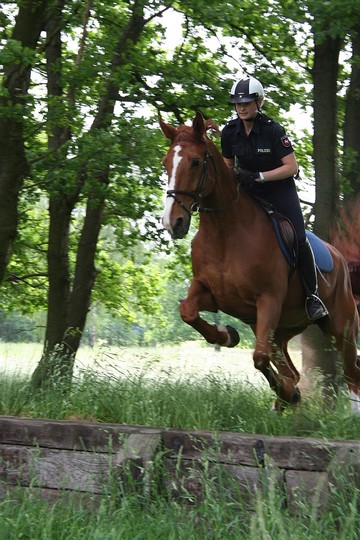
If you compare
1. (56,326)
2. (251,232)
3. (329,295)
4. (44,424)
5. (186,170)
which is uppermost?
(186,170)

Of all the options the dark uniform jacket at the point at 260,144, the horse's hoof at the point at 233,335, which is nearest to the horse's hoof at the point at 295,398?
the horse's hoof at the point at 233,335

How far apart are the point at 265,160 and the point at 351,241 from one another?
8.19 feet

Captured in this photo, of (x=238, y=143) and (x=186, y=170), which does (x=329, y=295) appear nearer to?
(x=238, y=143)

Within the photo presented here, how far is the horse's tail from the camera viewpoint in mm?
10020

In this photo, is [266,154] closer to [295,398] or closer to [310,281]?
[310,281]

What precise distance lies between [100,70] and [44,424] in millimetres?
7245

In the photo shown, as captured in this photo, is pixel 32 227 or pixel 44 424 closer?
pixel 44 424

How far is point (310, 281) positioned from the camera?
8.41 meters

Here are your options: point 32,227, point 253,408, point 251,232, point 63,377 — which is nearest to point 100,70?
point 251,232

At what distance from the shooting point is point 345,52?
14.4 m

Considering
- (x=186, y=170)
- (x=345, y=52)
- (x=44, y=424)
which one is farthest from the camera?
(x=345, y=52)

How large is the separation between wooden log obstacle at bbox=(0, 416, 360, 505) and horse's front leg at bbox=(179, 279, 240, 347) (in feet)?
6.79

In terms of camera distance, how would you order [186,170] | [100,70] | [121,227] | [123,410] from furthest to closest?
1. [121,227]
2. [100,70]
3. [186,170]
4. [123,410]

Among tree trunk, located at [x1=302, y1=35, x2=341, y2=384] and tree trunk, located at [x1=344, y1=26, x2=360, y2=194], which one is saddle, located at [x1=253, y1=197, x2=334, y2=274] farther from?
tree trunk, located at [x1=344, y1=26, x2=360, y2=194]
